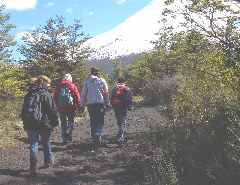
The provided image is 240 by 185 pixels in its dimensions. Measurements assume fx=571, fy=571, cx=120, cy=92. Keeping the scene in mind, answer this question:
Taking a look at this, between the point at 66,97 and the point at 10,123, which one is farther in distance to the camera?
the point at 10,123

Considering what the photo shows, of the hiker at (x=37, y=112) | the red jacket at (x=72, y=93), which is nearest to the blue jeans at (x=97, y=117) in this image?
the red jacket at (x=72, y=93)

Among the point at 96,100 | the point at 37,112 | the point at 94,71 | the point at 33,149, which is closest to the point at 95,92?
the point at 96,100

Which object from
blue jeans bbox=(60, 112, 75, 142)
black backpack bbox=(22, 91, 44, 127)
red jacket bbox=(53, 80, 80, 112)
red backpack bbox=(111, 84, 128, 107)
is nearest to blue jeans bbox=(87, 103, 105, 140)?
red backpack bbox=(111, 84, 128, 107)

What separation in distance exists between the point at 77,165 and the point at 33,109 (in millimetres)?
1515

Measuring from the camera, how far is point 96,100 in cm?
1302

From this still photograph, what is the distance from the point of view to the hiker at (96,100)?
42.9 ft

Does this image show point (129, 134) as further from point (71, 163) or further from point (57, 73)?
point (57, 73)

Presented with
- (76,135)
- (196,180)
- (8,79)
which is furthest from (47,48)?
(196,180)

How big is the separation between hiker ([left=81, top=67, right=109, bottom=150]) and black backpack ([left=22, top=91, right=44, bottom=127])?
2608 mm

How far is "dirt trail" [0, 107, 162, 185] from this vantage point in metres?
9.87

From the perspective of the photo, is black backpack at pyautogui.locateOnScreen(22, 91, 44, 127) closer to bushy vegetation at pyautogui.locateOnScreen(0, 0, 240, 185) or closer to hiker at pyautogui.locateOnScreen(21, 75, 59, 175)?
hiker at pyautogui.locateOnScreen(21, 75, 59, 175)

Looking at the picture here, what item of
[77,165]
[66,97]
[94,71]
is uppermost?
[94,71]

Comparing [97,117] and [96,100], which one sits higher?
[96,100]

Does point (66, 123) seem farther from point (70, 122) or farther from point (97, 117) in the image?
point (97, 117)
